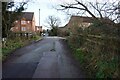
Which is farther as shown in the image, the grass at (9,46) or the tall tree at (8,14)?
the tall tree at (8,14)

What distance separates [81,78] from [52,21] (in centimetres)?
8564

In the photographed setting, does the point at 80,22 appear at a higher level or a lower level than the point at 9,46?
higher

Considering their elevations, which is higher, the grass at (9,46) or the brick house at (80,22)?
the brick house at (80,22)

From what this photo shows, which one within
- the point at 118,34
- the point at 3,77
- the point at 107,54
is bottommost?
the point at 3,77

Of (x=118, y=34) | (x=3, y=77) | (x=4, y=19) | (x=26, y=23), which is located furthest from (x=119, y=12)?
(x=26, y=23)

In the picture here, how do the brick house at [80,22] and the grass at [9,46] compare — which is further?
the brick house at [80,22]

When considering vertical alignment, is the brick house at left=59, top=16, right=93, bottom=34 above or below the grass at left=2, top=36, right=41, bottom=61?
above

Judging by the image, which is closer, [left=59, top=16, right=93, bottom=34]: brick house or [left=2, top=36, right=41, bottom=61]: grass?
[left=2, top=36, right=41, bottom=61]: grass

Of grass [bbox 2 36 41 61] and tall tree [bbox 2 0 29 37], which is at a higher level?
tall tree [bbox 2 0 29 37]

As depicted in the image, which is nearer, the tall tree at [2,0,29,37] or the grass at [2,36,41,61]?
the grass at [2,36,41,61]

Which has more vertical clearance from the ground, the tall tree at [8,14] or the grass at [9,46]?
the tall tree at [8,14]

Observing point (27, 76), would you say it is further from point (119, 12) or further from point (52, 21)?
point (52, 21)

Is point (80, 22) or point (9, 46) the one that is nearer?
point (9, 46)

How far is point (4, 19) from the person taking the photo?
26.0 m
